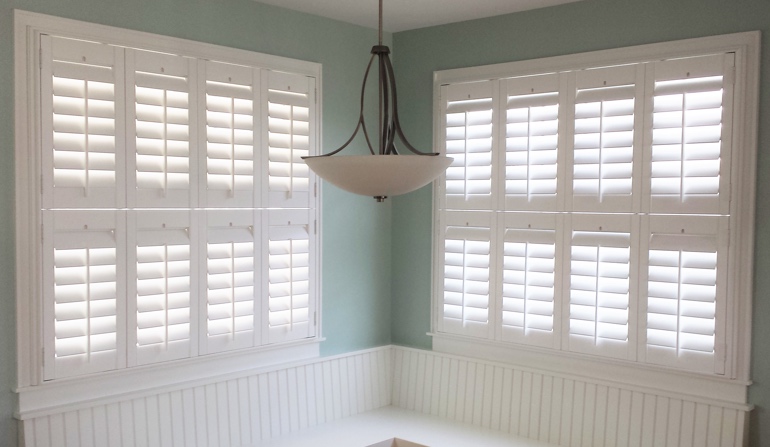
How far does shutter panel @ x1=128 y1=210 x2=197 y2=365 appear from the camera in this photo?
307 centimetres

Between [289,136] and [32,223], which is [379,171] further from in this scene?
[289,136]

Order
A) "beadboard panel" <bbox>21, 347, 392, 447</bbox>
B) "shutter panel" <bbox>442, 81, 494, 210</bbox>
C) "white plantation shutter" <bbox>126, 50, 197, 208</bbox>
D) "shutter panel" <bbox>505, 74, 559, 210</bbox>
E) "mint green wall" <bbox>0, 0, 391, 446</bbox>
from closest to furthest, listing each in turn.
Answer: "mint green wall" <bbox>0, 0, 391, 446</bbox> < "beadboard panel" <bbox>21, 347, 392, 447</bbox> < "white plantation shutter" <bbox>126, 50, 197, 208</bbox> < "shutter panel" <bbox>505, 74, 559, 210</bbox> < "shutter panel" <bbox>442, 81, 494, 210</bbox>

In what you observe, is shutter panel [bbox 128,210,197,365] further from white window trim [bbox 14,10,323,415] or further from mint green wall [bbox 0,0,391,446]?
mint green wall [bbox 0,0,391,446]

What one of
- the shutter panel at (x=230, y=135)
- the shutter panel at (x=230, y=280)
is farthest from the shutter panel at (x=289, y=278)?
the shutter panel at (x=230, y=135)

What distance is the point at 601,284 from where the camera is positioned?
3373 millimetres

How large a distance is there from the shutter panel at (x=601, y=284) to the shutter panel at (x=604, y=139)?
10cm

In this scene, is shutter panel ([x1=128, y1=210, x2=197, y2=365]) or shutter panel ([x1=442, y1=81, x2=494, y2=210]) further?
shutter panel ([x1=442, y1=81, x2=494, y2=210])

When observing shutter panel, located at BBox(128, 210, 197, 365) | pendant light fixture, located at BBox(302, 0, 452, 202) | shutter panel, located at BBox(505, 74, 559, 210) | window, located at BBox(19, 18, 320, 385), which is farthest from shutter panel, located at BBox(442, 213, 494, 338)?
pendant light fixture, located at BBox(302, 0, 452, 202)

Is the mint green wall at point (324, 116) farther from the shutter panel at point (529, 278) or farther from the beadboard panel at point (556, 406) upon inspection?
the shutter panel at point (529, 278)

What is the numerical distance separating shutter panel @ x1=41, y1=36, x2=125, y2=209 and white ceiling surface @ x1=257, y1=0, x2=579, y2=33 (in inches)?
36.8

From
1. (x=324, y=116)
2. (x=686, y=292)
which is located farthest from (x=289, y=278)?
(x=686, y=292)

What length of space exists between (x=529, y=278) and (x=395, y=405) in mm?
1158

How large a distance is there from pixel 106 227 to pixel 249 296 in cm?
77

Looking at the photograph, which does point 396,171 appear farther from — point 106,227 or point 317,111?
point 317,111
